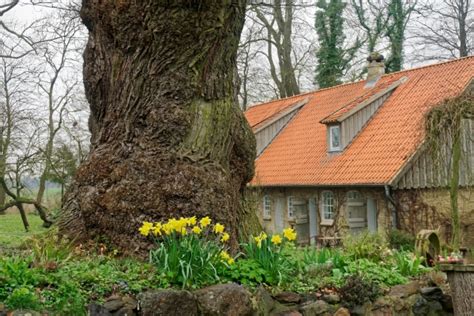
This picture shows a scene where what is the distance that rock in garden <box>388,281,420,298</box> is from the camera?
638 cm

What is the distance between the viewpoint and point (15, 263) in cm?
521

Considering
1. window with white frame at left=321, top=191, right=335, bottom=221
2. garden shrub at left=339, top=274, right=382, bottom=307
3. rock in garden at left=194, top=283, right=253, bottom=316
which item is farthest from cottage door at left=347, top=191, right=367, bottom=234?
rock in garden at left=194, top=283, right=253, bottom=316

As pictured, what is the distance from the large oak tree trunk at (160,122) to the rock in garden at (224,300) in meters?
1.44

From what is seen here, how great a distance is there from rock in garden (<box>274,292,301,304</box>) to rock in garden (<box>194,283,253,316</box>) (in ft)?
1.27

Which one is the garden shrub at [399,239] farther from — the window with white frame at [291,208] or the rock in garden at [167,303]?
the rock in garden at [167,303]

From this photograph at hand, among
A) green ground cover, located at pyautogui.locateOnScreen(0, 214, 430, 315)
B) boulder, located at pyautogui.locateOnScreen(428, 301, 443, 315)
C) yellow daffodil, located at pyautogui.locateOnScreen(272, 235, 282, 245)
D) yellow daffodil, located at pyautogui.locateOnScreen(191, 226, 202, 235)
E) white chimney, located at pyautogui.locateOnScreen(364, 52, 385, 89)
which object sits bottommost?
boulder, located at pyautogui.locateOnScreen(428, 301, 443, 315)

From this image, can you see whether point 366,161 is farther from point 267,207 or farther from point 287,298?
point 287,298

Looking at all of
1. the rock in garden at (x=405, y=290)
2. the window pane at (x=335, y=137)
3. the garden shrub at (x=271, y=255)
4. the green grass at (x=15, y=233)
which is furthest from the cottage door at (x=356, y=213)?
the garden shrub at (x=271, y=255)

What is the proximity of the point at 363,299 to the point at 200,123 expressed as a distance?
2.57 meters

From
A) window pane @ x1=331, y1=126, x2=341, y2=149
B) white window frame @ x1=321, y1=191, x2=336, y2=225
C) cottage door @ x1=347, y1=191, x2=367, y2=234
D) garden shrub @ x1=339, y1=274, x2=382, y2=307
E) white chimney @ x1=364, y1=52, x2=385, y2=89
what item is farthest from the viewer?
white chimney @ x1=364, y1=52, x2=385, y2=89

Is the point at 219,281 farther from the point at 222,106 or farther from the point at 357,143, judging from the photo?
the point at 357,143

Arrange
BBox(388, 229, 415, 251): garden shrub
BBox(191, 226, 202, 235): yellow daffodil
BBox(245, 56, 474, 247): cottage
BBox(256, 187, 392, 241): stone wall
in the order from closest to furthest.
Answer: BBox(191, 226, 202, 235): yellow daffodil < BBox(388, 229, 415, 251): garden shrub < BBox(245, 56, 474, 247): cottage < BBox(256, 187, 392, 241): stone wall

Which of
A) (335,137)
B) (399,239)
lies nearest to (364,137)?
(335,137)

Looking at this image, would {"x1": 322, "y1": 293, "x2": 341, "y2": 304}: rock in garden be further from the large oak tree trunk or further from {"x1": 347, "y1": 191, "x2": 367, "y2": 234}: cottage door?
{"x1": 347, "y1": 191, "x2": 367, "y2": 234}: cottage door
